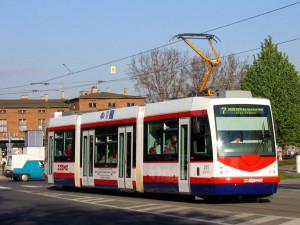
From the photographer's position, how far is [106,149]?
24.3m

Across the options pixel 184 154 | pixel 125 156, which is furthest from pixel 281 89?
pixel 184 154

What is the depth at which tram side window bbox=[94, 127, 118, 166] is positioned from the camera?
932 inches

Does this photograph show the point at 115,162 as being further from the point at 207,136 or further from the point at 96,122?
the point at 207,136

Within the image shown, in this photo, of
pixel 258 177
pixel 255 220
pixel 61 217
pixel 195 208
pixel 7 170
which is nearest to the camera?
pixel 255 220

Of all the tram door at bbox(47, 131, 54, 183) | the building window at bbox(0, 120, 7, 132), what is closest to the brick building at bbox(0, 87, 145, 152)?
the building window at bbox(0, 120, 7, 132)

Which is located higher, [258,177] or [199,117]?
[199,117]

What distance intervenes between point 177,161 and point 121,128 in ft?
13.4

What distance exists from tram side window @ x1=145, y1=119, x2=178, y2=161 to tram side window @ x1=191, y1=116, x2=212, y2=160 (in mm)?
1024

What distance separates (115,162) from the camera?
925 inches

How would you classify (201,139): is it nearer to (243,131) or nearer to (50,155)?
(243,131)

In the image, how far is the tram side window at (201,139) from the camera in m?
18.5

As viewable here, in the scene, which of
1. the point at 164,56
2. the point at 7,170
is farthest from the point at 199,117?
the point at 164,56

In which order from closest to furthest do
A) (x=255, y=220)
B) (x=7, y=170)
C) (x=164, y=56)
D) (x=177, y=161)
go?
(x=255, y=220) < (x=177, y=161) < (x=7, y=170) < (x=164, y=56)

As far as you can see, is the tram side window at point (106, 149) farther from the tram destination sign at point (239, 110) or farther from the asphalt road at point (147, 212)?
the tram destination sign at point (239, 110)
